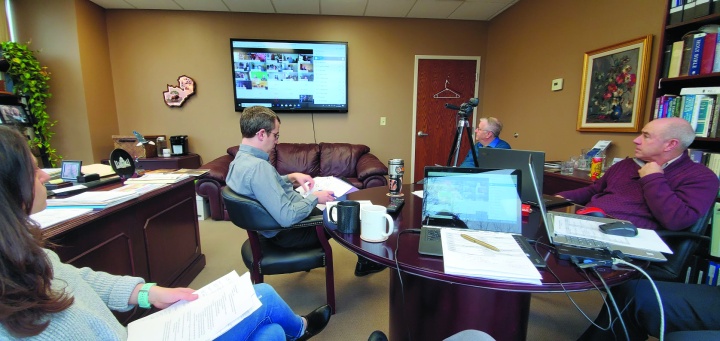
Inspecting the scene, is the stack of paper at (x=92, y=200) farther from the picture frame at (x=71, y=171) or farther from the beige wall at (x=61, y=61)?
the beige wall at (x=61, y=61)

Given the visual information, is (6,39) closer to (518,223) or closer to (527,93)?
(518,223)

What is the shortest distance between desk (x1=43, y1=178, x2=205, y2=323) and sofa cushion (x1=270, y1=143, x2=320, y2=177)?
5.56 feet

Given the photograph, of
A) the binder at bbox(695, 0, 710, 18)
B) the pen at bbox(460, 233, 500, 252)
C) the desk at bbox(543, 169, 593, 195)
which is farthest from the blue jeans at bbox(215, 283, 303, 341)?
the binder at bbox(695, 0, 710, 18)

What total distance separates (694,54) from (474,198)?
5.94 ft

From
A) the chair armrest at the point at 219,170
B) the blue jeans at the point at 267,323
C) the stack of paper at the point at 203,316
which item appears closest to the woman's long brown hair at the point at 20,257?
the stack of paper at the point at 203,316

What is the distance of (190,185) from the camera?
2117 mm

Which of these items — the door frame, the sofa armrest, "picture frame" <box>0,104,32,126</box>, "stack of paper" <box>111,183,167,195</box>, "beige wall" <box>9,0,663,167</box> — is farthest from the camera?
the door frame

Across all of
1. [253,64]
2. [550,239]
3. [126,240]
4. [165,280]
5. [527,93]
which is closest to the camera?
[550,239]

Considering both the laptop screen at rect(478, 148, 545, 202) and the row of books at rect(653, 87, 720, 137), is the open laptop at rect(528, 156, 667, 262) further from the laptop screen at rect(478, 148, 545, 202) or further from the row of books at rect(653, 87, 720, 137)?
the row of books at rect(653, 87, 720, 137)

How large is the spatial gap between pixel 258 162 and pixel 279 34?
310cm

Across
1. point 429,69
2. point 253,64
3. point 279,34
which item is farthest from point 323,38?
point 429,69

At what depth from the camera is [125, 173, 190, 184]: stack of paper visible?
171 cm

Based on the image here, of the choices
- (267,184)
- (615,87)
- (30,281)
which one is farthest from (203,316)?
(615,87)

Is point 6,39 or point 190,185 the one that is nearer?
point 190,185
